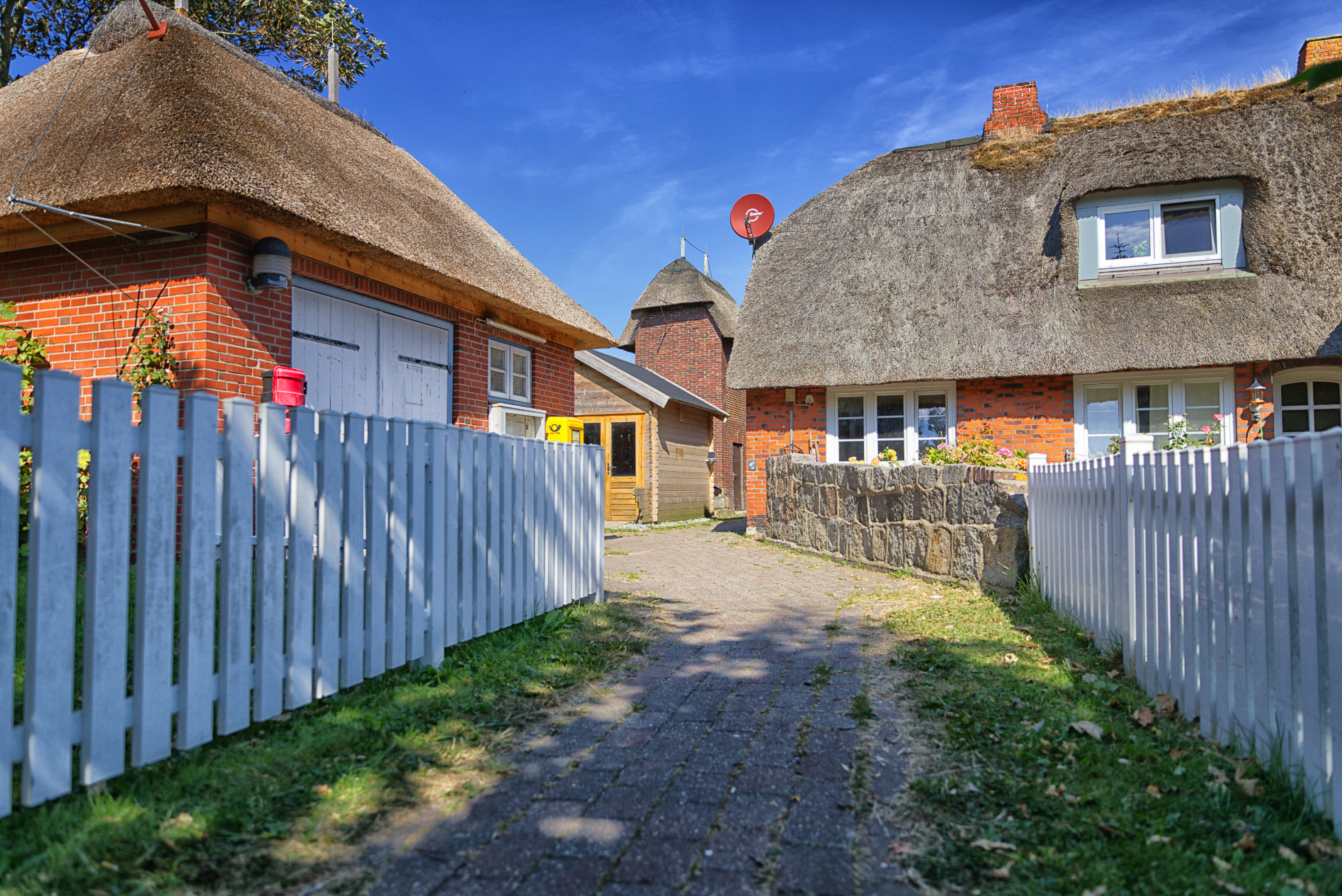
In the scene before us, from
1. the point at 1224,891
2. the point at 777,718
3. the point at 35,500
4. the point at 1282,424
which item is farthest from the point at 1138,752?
the point at 1282,424

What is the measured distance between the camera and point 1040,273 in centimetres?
1156

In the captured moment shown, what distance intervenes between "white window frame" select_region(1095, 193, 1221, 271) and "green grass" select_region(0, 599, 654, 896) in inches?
446

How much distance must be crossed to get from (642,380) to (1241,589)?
14.9 metres

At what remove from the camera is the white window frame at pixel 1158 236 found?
10984 mm

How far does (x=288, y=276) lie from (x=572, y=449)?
268 centimetres

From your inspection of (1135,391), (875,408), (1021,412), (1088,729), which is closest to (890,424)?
(875,408)

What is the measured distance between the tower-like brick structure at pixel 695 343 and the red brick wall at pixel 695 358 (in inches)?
0.8

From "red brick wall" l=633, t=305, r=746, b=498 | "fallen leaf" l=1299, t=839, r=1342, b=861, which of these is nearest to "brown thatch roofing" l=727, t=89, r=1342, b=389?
"red brick wall" l=633, t=305, r=746, b=498

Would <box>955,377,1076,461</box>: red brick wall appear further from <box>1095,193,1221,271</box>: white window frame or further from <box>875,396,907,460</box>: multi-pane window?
<box>1095,193,1221,271</box>: white window frame

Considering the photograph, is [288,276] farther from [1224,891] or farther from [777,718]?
[1224,891]

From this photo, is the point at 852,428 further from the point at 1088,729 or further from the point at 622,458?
the point at 1088,729

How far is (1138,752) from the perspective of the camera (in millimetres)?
2592

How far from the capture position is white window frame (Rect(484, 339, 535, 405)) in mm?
8898

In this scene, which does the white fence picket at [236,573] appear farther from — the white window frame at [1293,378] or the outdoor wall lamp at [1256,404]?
the white window frame at [1293,378]
